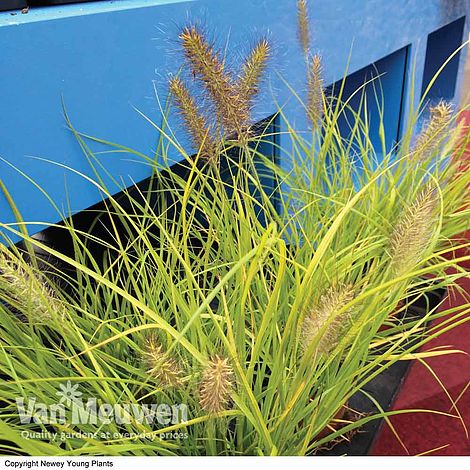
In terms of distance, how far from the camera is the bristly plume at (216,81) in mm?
435

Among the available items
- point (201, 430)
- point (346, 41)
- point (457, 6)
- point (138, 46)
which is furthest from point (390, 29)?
point (201, 430)

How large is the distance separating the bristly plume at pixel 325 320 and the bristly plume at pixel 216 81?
189mm

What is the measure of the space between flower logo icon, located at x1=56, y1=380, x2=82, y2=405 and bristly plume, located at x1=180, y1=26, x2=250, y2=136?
29 centimetres

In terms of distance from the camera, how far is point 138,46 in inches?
24.9

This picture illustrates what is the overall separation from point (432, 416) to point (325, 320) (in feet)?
1.79

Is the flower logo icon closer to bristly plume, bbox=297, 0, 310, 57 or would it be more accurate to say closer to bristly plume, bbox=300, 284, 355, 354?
bristly plume, bbox=300, 284, 355, 354

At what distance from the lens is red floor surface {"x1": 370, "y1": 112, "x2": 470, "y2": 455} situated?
713 mm

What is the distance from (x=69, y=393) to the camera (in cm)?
48

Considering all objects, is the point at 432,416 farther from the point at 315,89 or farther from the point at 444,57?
the point at 444,57

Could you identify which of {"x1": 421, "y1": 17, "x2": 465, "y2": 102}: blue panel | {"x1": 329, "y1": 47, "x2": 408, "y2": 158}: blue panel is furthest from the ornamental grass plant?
{"x1": 421, "y1": 17, "x2": 465, "y2": 102}: blue panel

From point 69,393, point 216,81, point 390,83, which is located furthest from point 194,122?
point 390,83

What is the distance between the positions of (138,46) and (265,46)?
8.1 inches

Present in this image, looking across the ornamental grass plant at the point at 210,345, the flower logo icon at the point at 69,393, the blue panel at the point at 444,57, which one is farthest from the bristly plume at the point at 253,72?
the blue panel at the point at 444,57

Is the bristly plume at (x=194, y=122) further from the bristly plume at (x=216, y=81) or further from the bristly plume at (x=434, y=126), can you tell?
the bristly plume at (x=434, y=126)
